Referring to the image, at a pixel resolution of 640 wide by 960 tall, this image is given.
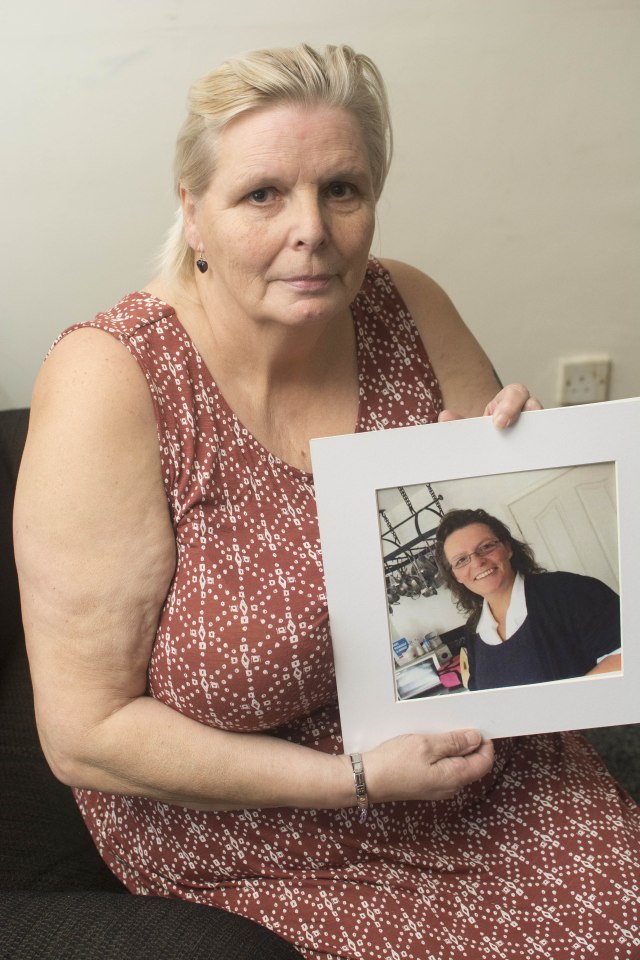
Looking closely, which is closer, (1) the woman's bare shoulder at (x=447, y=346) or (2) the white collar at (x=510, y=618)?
(2) the white collar at (x=510, y=618)

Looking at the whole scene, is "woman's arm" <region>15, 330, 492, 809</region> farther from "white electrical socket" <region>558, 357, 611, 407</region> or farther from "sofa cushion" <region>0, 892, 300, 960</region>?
"white electrical socket" <region>558, 357, 611, 407</region>

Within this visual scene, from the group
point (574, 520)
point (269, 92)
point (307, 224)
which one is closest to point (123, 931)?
point (574, 520)

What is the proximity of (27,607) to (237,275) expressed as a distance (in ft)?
1.40

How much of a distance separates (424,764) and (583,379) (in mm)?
1127

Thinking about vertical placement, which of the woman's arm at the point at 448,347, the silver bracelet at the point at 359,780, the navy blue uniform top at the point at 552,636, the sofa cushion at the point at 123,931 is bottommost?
the sofa cushion at the point at 123,931

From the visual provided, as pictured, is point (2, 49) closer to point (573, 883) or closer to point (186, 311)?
point (186, 311)

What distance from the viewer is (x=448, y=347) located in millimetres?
1304

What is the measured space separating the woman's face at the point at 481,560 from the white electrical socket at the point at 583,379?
1.00 m

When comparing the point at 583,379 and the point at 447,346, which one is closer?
the point at 447,346

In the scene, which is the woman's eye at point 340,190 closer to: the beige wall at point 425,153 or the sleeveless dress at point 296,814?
the sleeveless dress at point 296,814

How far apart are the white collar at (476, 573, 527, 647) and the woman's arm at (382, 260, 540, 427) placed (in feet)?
1.07

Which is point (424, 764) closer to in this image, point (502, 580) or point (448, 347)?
point (502, 580)

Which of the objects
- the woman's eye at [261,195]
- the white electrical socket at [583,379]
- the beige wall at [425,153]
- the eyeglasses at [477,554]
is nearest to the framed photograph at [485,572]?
the eyeglasses at [477,554]

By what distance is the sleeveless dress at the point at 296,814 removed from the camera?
1020 mm
